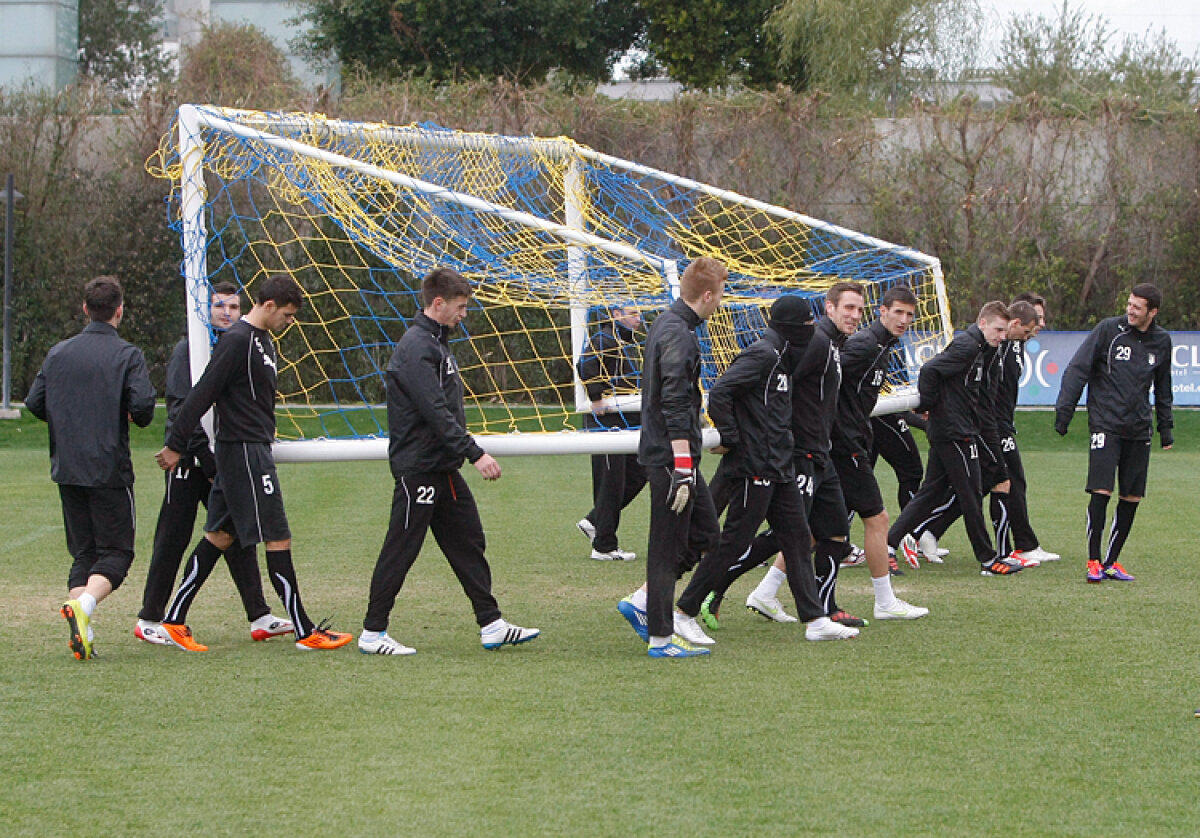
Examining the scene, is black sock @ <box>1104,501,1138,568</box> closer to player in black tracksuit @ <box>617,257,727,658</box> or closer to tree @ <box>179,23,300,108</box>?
player in black tracksuit @ <box>617,257,727,658</box>

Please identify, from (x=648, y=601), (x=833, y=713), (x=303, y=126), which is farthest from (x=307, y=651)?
(x=303, y=126)

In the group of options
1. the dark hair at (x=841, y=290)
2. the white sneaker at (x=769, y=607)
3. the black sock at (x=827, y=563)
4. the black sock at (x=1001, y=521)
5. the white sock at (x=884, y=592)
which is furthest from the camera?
the black sock at (x=1001, y=521)

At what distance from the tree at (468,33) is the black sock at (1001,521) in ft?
79.9

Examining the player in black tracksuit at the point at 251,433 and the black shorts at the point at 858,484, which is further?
the black shorts at the point at 858,484

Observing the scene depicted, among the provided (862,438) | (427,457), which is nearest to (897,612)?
(862,438)

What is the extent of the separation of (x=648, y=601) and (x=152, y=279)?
18.6 m

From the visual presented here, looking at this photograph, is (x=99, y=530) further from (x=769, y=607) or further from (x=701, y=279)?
(x=769, y=607)

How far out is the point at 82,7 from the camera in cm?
4516

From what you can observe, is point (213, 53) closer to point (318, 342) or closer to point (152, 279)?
point (152, 279)

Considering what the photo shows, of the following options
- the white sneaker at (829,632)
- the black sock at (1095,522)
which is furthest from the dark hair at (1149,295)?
the white sneaker at (829,632)

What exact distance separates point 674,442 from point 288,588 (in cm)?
195

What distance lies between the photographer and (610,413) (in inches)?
382

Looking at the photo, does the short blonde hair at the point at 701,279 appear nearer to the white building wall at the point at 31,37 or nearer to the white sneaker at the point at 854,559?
the white sneaker at the point at 854,559

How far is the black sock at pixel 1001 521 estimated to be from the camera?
9.40 meters
